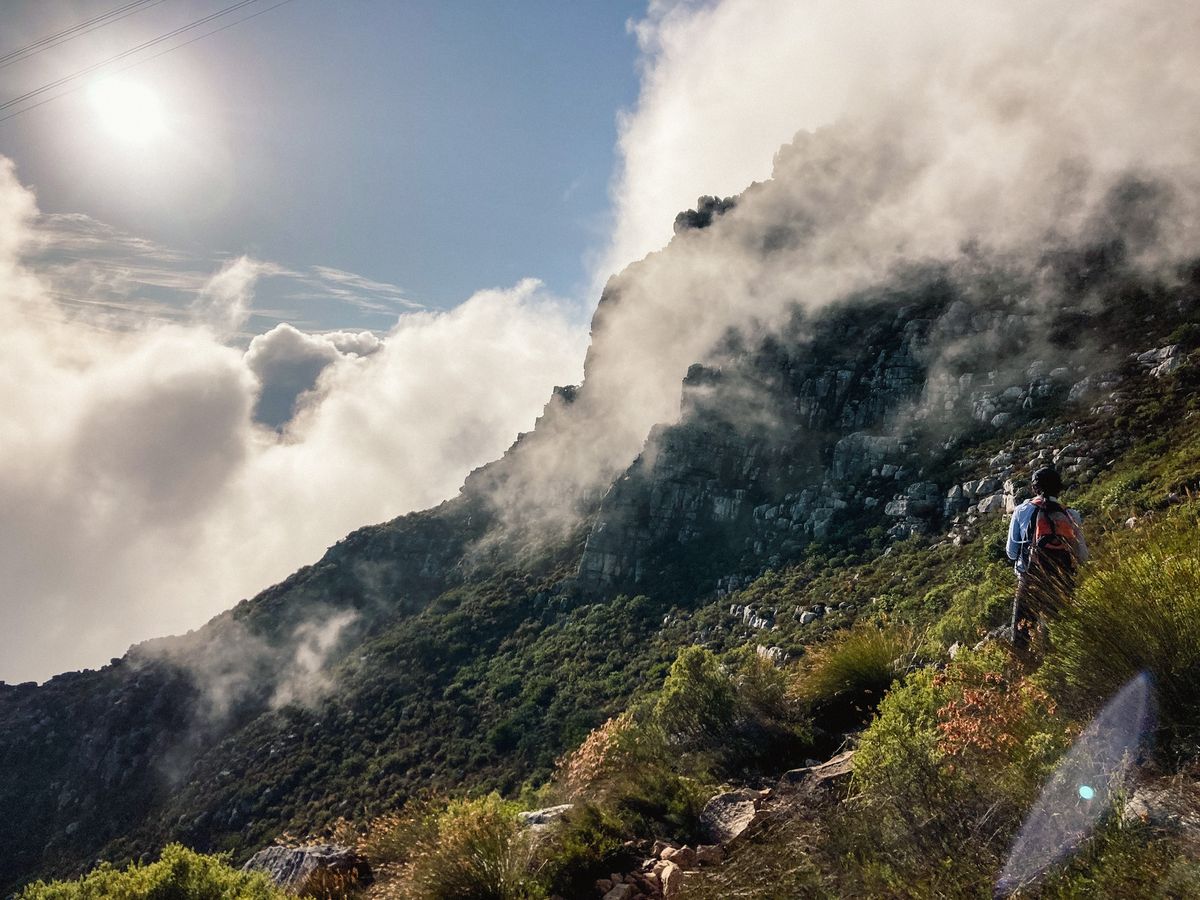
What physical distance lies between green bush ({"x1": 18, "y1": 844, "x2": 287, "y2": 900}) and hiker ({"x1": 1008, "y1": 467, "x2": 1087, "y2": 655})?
6.92 meters

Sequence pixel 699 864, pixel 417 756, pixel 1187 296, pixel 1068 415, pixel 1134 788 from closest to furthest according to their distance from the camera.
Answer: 1. pixel 1134 788
2. pixel 699 864
3. pixel 1068 415
4. pixel 1187 296
5. pixel 417 756

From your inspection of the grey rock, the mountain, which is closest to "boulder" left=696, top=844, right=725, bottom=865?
the mountain

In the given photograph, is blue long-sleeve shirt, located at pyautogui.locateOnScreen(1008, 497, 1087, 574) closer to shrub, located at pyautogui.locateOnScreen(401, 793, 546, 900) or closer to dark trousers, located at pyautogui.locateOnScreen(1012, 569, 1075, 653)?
dark trousers, located at pyautogui.locateOnScreen(1012, 569, 1075, 653)

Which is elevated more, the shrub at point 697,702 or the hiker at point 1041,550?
the hiker at point 1041,550

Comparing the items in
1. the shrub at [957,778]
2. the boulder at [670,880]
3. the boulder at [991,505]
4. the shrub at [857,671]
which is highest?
the shrub at [957,778]

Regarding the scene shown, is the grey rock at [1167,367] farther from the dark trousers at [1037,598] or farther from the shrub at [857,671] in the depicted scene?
the dark trousers at [1037,598]

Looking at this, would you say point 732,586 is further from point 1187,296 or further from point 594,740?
point 594,740

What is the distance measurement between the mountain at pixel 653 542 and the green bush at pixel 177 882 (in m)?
23.8

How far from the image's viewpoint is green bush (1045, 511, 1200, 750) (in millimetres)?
3123

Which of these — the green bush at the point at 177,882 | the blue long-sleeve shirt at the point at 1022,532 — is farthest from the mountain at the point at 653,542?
the green bush at the point at 177,882

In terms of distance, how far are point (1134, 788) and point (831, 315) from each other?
250 feet

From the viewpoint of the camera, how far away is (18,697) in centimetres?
8788

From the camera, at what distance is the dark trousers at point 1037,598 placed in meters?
4.29

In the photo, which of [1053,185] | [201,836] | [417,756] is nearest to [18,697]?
[201,836]
